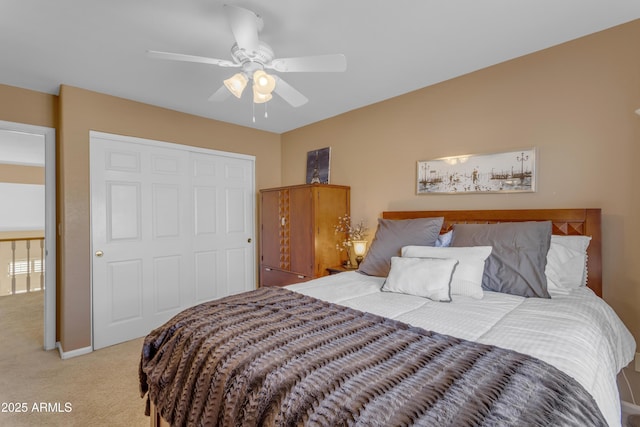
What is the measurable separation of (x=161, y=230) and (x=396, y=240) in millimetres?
2492

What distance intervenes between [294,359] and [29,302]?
17.2ft

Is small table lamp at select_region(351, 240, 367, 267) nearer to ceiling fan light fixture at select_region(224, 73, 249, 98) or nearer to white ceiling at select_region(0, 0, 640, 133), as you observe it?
white ceiling at select_region(0, 0, 640, 133)

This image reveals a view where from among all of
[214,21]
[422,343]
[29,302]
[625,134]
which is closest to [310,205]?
[214,21]

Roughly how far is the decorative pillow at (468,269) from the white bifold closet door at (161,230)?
273cm

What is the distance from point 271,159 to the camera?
14.3 ft

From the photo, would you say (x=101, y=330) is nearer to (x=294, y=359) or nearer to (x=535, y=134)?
(x=294, y=359)

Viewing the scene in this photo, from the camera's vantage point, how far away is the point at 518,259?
1.88 meters

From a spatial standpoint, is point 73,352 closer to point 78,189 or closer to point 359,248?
point 78,189

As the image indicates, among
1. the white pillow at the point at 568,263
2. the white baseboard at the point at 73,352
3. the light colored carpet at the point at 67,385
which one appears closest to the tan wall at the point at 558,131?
the white pillow at the point at 568,263

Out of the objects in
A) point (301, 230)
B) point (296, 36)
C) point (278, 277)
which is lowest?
point (278, 277)

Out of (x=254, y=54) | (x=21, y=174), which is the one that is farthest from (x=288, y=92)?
(x=21, y=174)

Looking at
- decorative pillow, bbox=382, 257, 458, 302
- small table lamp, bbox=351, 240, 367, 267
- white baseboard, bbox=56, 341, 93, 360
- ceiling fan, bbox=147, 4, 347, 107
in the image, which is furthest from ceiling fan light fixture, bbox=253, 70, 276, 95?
white baseboard, bbox=56, 341, 93, 360

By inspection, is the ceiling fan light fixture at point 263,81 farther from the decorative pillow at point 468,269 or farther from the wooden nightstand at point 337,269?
the wooden nightstand at point 337,269

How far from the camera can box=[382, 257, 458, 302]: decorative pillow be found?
1787 mm
